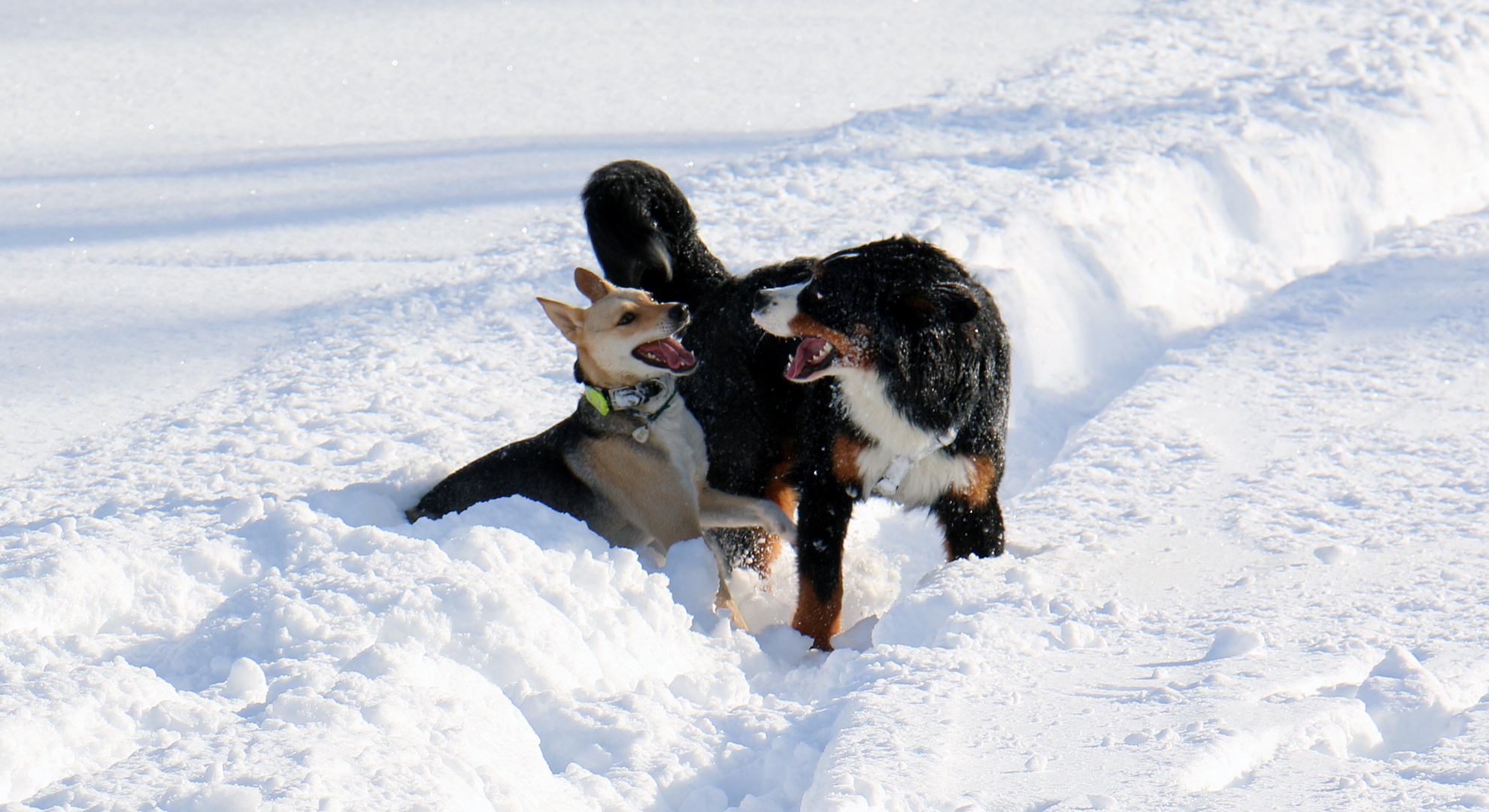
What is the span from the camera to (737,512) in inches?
167

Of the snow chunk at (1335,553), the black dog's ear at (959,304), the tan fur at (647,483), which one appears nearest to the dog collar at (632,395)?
the tan fur at (647,483)

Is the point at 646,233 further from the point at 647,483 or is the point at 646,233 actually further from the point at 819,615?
the point at 819,615

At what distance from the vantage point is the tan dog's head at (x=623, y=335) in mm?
4082

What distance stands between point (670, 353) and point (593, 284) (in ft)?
1.21

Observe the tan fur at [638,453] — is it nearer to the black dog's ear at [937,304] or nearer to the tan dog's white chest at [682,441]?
the tan dog's white chest at [682,441]

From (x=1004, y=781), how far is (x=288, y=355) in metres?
4.27

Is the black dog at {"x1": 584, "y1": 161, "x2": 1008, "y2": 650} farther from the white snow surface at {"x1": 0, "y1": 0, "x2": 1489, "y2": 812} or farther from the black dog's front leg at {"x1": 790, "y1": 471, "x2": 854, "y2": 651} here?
the white snow surface at {"x1": 0, "y1": 0, "x2": 1489, "y2": 812}

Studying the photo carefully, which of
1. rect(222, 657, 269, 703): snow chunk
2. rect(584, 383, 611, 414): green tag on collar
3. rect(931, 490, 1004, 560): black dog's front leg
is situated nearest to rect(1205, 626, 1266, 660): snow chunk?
rect(931, 490, 1004, 560): black dog's front leg

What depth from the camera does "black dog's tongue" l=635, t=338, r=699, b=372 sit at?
13.6 ft

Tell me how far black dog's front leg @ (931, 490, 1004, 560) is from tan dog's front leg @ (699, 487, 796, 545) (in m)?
0.53

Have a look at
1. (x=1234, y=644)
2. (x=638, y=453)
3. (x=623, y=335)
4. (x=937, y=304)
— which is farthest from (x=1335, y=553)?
(x=623, y=335)

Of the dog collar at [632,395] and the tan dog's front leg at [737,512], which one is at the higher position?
the dog collar at [632,395]

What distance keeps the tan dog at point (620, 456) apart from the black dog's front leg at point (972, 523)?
51 cm

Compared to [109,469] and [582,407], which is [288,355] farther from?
[582,407]
